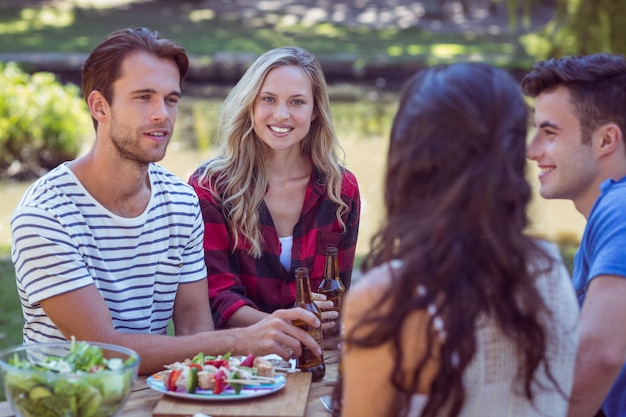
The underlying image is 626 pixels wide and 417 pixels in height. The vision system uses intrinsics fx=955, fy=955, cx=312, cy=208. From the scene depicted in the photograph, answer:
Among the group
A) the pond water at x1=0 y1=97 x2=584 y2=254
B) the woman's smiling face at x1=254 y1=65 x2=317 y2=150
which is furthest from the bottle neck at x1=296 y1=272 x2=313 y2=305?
the pond water at x1=0 y1=97 x2=584 y2=254

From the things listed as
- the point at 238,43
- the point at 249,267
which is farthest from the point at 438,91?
the point at 238,43

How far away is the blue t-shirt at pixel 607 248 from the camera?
266cm

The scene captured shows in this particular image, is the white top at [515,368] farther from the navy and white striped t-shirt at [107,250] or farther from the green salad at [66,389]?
the navy and white striped t-shirt at [107,250]

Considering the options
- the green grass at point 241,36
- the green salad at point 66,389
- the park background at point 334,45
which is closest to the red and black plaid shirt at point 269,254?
the park background at point 334,45

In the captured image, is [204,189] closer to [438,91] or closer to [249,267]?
[249,267]

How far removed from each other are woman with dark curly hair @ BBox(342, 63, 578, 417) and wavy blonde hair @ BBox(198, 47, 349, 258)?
180cm

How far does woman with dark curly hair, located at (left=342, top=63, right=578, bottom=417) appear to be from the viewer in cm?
189

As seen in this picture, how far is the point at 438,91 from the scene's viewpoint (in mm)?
1940

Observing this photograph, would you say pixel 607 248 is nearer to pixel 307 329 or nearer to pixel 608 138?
pixel 608 138

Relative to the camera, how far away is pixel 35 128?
399 inches

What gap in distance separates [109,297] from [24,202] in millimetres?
405

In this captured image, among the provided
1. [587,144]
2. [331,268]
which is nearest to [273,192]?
[331,268]

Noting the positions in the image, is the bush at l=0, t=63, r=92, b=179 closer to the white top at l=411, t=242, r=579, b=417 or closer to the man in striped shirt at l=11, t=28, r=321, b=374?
the man in striped shirt at l=11, t=28, r=321, b=374

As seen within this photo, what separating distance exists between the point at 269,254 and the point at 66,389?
1760 mm
